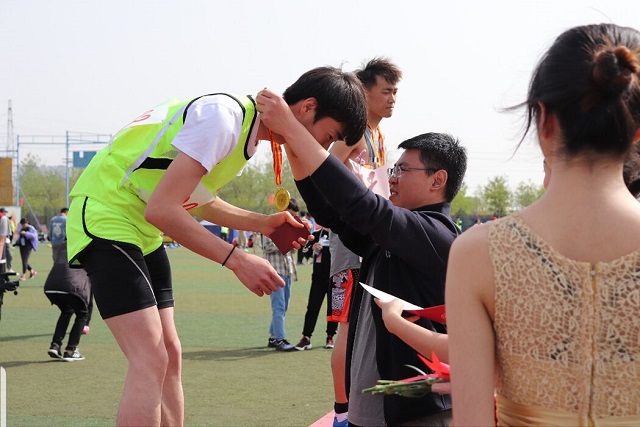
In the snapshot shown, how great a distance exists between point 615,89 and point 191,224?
7.28 ft

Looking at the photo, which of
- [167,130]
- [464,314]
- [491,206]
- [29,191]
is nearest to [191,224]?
[167,130]

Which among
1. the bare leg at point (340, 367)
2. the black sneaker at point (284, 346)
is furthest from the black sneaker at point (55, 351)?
the bare leg at point (340, 367)

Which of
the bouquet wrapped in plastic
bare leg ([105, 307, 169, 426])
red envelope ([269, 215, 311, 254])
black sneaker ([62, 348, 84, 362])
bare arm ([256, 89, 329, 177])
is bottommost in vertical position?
black sneaker ([62, 348, 84, 362])

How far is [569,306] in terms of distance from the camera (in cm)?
178

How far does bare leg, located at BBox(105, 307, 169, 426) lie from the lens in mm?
3885

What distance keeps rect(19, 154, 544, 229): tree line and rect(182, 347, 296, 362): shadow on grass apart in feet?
234

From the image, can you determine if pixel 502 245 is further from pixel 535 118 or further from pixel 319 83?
pixel 319 83

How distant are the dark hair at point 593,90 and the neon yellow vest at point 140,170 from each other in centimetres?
220

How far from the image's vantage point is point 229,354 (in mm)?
10164

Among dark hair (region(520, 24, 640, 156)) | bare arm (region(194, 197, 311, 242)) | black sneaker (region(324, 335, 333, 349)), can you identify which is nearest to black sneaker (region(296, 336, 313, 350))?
black sneaker (region(324, 335, 333, 349))

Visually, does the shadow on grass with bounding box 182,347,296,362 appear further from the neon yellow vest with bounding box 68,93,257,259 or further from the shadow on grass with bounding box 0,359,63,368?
the neon yellow vest with bounding box 68,93,257,259

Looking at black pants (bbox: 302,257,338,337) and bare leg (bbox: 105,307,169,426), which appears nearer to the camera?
bare leg (bbox: 105,307,169,426)

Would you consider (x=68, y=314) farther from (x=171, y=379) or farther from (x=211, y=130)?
(x=211, y=130)

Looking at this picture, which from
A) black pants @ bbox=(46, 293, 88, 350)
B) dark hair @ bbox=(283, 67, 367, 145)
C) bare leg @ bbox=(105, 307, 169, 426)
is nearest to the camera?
dark hair @ bbox=(283, 67, 367, 145)
